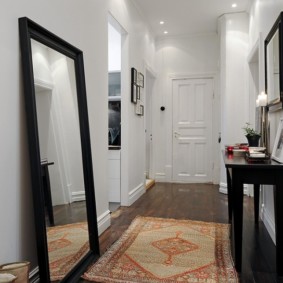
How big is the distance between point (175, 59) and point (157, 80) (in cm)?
54

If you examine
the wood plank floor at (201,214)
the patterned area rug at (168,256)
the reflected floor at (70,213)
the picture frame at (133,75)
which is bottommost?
the wood plank floor at (201,214)

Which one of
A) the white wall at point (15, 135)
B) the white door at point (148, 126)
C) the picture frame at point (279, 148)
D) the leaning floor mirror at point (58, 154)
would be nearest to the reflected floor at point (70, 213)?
the leaning floor mirror at point (58, 154)

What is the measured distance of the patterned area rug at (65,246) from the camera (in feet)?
5.94

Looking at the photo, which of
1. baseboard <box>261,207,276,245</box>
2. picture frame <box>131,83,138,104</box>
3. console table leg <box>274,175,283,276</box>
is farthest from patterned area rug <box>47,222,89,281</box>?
picture frame <box>131,83,138,104</box>

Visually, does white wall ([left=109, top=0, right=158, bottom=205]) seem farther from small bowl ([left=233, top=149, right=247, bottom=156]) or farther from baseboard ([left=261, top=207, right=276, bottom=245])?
baseboard ([left=261, top=207, right=276, bottom=245])

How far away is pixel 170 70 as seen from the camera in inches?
227

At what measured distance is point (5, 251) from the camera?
62.3 inches

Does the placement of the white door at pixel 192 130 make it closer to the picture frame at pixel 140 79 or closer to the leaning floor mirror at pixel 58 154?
the picture frame at pixel 140 79

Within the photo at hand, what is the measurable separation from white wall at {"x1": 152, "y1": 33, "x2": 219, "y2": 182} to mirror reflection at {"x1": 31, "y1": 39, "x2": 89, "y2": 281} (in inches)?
144

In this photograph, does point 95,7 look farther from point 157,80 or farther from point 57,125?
point 157,80

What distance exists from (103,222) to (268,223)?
5.39 feet

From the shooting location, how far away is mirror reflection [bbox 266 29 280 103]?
2.60 m

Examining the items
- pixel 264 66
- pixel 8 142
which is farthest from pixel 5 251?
pixel 264 66

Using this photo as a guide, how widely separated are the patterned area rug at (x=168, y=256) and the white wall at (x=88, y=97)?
45 cm
